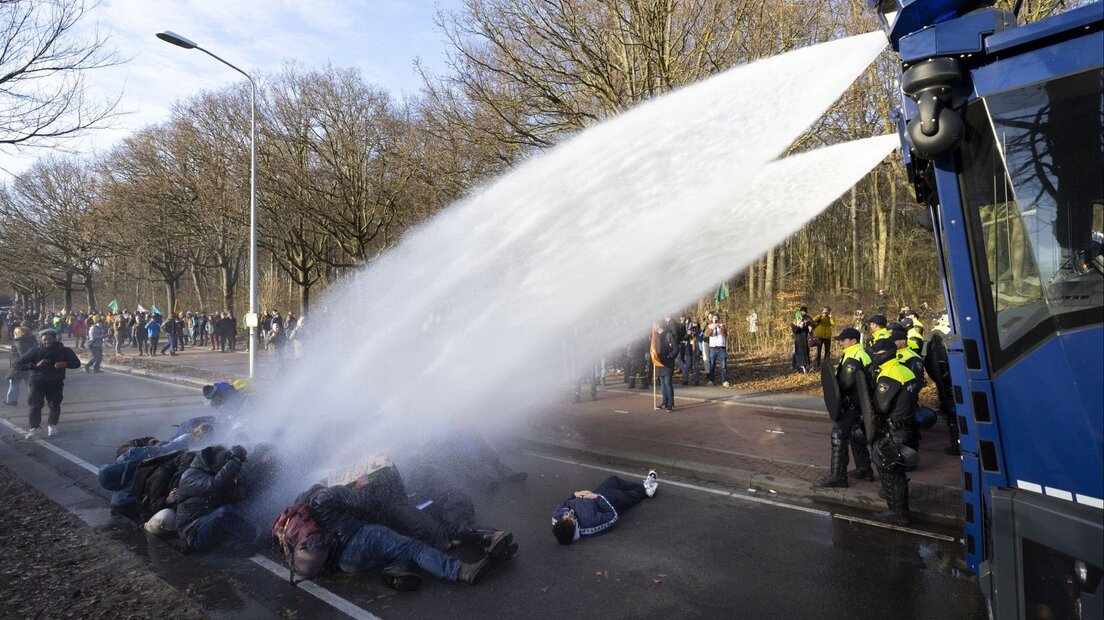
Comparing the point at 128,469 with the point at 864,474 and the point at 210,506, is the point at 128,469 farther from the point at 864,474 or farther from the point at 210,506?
the point at 864,474

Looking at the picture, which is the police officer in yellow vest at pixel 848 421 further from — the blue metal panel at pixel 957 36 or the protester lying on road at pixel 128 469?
the protester lying on road at pixel 128 469

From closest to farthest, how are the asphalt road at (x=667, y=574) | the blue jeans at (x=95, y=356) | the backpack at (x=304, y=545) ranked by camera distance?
the asphalt road at (x=667, y=574) < the backpack at (x=304, y=545) < the blue jeans at (x=95, y=356)

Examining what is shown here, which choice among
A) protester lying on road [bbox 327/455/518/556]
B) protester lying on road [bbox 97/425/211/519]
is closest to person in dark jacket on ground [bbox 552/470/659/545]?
protester lying on road [bbox 327/455/518/556]

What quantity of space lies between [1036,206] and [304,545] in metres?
4.93

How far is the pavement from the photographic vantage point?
21.2 ft

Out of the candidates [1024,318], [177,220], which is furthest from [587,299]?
[177,220]

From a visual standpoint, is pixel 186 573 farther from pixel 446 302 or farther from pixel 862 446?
pixel 862 446

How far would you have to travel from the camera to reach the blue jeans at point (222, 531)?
524 cm

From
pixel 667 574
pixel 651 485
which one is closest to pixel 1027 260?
pixel 667 574

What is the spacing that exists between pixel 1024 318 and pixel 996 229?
40 cm

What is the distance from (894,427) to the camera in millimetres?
5922

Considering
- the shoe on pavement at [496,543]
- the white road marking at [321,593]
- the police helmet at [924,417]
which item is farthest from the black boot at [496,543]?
the police helmet at [924,417]

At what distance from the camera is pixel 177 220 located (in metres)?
30.5

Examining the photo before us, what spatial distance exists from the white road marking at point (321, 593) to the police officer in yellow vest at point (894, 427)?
4540 mm
